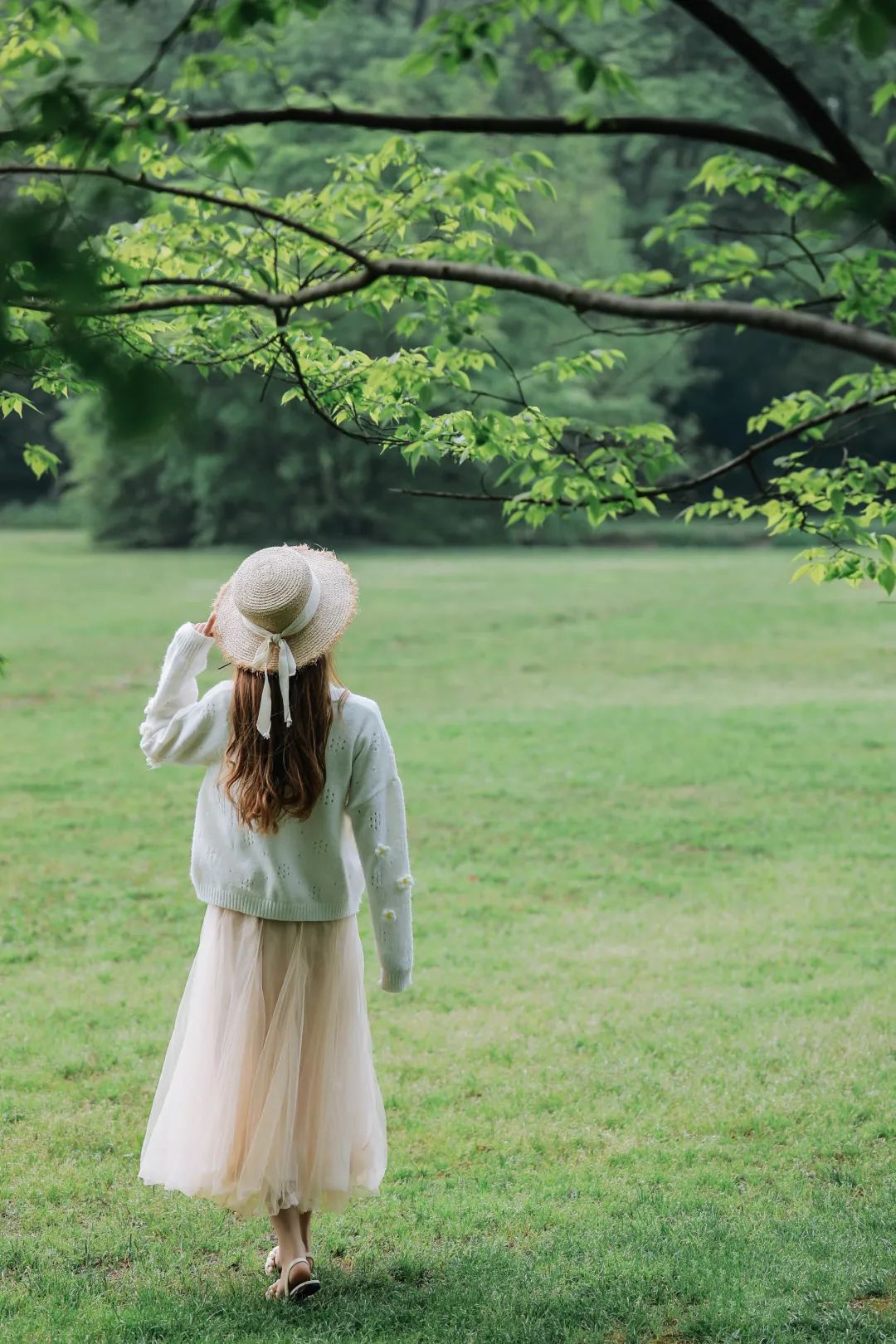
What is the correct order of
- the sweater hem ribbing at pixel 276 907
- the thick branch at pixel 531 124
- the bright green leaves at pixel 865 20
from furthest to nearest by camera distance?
the sweater hem ribbing at pixel 276 907 < the thick branch at pixel 531 124 < the bright green leaves at pixel 865 20

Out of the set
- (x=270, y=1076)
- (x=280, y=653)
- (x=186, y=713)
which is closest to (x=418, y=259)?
(x=280, y=653)

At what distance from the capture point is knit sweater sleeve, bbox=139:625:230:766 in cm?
392

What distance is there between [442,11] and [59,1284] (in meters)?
3.44

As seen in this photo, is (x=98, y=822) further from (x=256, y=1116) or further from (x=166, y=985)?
(x=256, y=1116)

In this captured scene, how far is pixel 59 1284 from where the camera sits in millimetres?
4012

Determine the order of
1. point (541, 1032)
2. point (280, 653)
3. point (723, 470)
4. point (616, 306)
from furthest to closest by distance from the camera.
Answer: point (541, 1032), point (723, 470), point (280, 653), point (616, 306)

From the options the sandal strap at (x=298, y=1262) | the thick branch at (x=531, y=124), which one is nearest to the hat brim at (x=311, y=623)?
the thick branch at (x=531, y=124)

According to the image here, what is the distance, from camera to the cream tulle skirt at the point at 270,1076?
3.78 meters

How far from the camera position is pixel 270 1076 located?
3799 mm

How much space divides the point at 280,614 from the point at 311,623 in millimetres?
105

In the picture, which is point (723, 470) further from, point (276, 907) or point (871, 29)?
point (871, 29)

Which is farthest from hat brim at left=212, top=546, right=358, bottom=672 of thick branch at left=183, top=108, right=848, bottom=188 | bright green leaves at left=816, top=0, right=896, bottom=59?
bright green leaves at left=816, top=0, right=896, bottom=59

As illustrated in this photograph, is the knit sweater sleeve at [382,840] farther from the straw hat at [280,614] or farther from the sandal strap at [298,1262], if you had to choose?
the sandal strap at [298,1262]

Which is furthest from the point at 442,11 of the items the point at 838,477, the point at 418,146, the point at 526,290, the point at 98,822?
the point at 98,822
